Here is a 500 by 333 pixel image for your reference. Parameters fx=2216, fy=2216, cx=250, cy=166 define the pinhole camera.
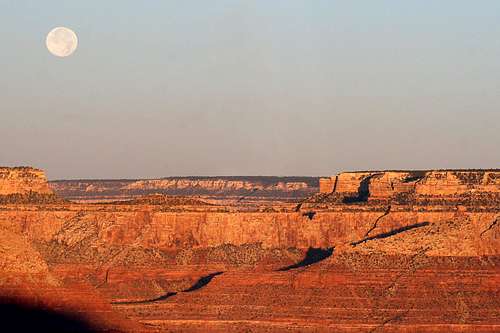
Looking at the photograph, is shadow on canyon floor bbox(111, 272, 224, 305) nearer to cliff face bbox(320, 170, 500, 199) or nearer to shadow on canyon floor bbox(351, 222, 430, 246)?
shadow on canyon floor bbox(351, 222, 430, 246)

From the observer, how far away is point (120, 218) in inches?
5468

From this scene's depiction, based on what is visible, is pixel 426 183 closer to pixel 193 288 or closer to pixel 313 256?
pixel 313 256

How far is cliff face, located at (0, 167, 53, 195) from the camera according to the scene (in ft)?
483

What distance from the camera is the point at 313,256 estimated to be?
13300 centimetres

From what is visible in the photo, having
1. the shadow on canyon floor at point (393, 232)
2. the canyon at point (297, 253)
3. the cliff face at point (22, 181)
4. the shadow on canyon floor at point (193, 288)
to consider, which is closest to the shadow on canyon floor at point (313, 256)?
the canyon at point (297, 253)

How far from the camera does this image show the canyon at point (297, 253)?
118 m

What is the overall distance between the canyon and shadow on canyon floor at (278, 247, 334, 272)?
151 millimetres

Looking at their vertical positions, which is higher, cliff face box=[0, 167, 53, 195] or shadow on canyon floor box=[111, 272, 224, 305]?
cliff face box=[0, 167, 53, 195]

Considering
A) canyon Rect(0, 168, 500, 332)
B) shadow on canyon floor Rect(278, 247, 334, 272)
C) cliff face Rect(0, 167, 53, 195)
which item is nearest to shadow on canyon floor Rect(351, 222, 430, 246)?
canyon Rect(0, 168, 500, 332)

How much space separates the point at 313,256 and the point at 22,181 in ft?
81.0

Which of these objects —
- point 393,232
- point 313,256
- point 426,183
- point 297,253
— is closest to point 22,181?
point 297,253

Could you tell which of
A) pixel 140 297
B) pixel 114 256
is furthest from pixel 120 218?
pixel 140 297

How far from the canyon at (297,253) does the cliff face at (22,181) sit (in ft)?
0.31

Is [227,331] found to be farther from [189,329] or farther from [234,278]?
[234,278]
